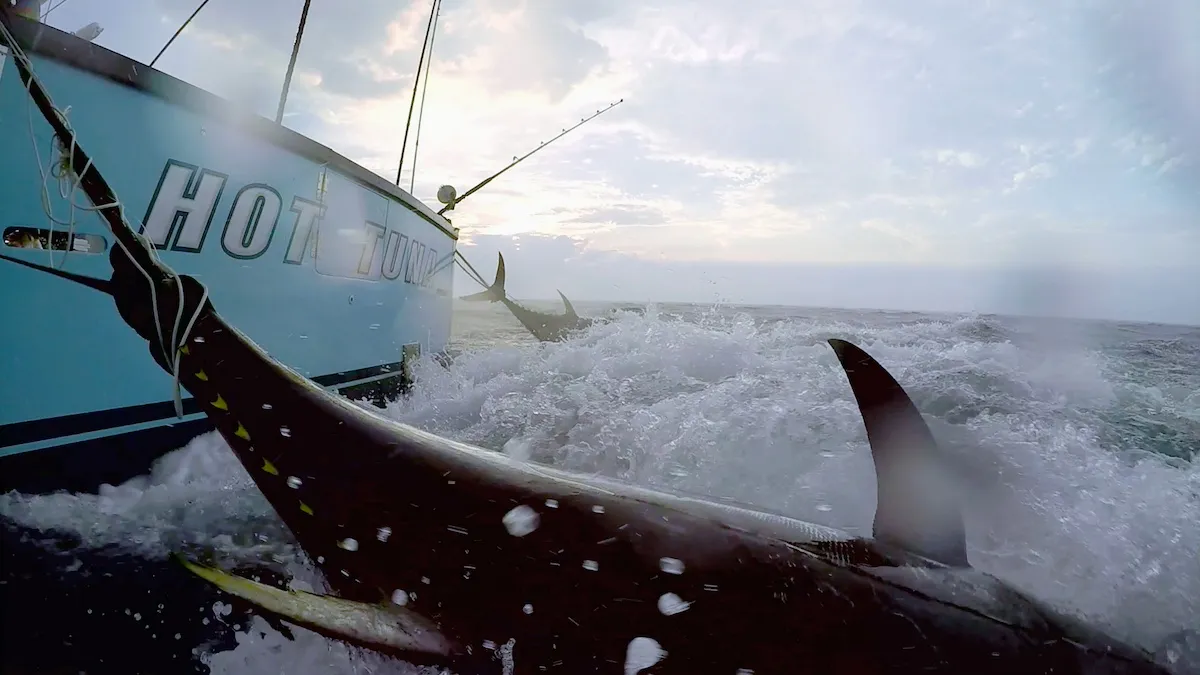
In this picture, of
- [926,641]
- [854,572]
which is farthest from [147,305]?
[926,641]

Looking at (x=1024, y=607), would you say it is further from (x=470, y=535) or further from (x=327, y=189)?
(x=327, y=189)

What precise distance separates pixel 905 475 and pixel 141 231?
2.95 meters

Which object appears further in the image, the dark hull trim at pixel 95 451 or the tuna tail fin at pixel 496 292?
the tuna tail fin at pixel 496 292

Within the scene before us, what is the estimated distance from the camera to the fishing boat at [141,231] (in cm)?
206

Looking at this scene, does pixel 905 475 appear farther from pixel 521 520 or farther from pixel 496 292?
pixel 496 292

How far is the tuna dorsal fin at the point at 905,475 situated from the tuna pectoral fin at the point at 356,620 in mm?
1011

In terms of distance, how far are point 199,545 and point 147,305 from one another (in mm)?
1089

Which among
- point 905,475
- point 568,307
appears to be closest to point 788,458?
point 905,475

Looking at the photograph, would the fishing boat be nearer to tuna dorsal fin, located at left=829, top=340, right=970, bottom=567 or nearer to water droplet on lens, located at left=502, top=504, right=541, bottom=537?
water droplet on lens, located at left=502, top=504, right=541, bottom=537

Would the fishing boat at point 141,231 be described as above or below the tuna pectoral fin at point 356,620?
above

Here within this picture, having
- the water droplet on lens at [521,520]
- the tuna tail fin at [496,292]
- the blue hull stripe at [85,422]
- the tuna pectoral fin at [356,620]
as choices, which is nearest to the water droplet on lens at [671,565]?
the water droplet on lens at [521,520]

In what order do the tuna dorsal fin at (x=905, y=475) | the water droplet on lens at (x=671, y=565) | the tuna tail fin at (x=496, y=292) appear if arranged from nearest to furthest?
the water droplet on lens at (x=671, y=565) → the tuna dorsal fin at (x=905, y=475) → the tuna tail fin at (x=496, y=292)

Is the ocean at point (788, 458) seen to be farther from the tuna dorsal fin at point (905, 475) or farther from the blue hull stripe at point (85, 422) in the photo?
the tuna dorsal fin at point (905, 475)

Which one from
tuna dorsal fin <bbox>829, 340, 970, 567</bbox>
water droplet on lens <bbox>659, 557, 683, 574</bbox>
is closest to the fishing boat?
water droplet on lens <bbox>659, 557, 683, 574</bbox>
